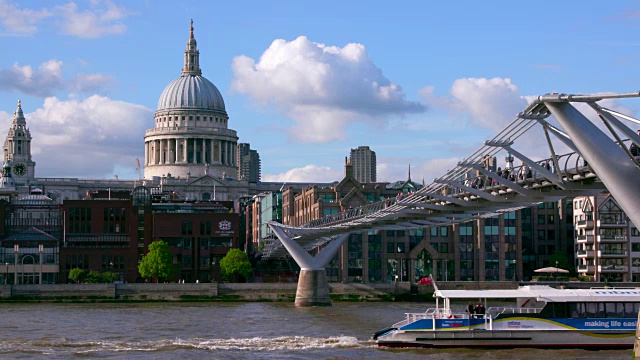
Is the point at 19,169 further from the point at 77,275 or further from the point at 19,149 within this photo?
the point at 77,275

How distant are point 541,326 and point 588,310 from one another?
2012mm

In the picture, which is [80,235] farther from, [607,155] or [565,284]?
[607,155]

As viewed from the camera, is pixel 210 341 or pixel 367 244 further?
pixel 367 244

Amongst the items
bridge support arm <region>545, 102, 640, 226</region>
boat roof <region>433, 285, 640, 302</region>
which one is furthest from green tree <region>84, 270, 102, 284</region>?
bridge support arm <region>545, 102, 640, 226</region>

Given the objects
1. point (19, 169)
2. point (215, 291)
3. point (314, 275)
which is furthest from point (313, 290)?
point (19, 169)

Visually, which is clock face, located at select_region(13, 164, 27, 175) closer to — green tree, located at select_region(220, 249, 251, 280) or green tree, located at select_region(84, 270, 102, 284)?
green tree, located at select_region(220, 249, 251, 280)

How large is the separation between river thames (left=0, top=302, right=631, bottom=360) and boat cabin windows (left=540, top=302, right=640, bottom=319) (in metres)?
1.72

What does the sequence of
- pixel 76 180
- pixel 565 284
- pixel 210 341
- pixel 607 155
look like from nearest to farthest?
1. pixel 607 155
2. pixel 210 341
3. pixel 565 284
4. pixel 76 180

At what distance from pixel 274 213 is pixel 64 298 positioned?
54.5m

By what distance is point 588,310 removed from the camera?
159 feet

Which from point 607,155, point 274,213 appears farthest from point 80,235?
point 607,155

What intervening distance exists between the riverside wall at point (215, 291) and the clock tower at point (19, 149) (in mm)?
102124

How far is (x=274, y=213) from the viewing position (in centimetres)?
14775

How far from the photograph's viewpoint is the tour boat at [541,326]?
48000 millimetres
